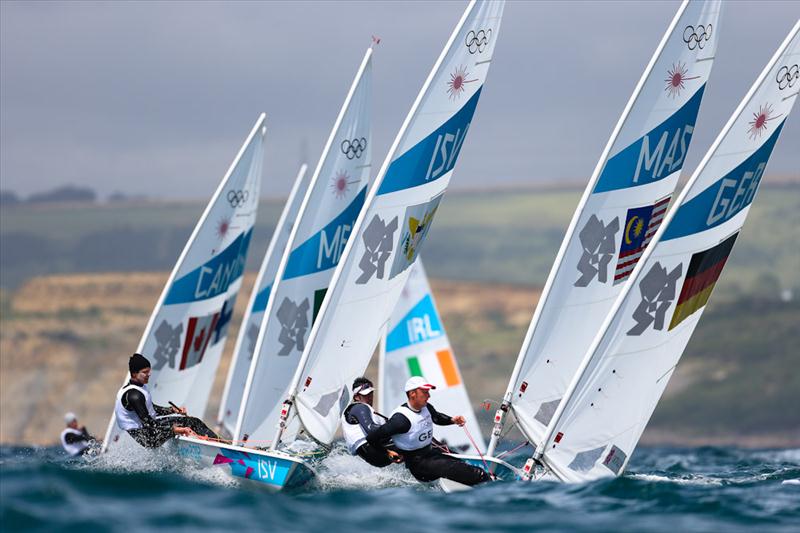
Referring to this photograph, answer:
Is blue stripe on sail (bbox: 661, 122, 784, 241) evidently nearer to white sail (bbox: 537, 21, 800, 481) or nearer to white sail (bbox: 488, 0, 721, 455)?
white sail (bbox: 537, 21, 800, 481)

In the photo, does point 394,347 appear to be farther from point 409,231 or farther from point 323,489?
point 323,489

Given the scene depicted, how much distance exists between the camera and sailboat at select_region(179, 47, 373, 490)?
24.1 meters

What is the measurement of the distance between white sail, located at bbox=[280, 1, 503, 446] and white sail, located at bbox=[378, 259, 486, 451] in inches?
289

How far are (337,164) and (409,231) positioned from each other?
2024 millimetres

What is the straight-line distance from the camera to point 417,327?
32.0 meters

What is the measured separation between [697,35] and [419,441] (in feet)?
28.3

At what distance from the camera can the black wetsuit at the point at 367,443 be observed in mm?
18719

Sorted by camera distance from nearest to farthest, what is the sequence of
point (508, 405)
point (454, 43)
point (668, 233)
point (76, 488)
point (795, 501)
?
point (76, 488), point (795, 501), point (668, 233), point (508, 405), point (454, 43)

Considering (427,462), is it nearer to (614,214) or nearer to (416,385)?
(416,385)

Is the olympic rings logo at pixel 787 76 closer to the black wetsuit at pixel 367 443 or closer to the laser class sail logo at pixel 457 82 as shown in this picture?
the laser class sail logo at pixel 457 82

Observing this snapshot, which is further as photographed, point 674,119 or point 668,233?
point 674,119

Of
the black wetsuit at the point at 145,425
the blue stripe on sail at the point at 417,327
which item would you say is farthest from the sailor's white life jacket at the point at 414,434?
the blue stripe on sail at the point at 417,327

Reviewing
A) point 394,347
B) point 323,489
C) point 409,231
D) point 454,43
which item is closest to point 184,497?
point 323,489

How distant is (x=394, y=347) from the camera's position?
1250 inches
